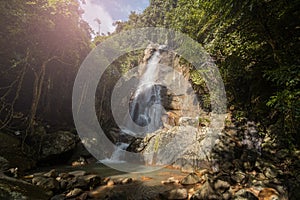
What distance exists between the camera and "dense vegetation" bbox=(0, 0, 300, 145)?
3885 millimetres

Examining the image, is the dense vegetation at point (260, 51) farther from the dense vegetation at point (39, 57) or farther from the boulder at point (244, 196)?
the dense vegetation at point (39, 57)

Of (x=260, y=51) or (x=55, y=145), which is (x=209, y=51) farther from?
(x=55, y=145)

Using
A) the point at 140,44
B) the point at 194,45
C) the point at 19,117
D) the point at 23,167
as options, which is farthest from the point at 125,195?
the point at 140,44

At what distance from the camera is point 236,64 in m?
6.25

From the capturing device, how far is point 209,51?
7.14 metres

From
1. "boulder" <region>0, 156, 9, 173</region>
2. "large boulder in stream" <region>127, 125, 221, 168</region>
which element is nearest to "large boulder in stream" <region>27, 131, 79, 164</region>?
"boulder" <region>0, 156, 9, 173</region>

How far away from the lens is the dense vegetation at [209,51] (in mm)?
3885

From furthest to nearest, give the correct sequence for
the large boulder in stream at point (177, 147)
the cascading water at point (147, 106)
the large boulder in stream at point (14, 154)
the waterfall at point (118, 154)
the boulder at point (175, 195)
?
1. the cascading water at point (147, 106)
2. the waterfall at point (118, 154)
3. the large boulder in stream at point (177, 147)
4. the large boulder in stream at point (14, 154)
5. the boulder at point (175, 195)

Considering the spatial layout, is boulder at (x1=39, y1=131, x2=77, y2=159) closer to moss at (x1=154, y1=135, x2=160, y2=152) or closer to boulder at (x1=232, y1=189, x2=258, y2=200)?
moss at (x1=154, y1=135, x2=160, y2=152)

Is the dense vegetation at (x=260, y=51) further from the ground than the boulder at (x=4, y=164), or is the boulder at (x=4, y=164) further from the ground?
the dense vegetation at (x=260, y=51)

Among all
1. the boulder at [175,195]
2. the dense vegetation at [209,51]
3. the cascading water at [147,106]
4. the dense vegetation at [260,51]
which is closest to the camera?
the dense vegetation at [260,51]

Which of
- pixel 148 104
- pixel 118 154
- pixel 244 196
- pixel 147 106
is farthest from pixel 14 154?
pixel 148 104

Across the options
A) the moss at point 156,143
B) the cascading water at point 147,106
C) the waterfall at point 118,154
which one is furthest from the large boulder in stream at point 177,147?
the cascading water at point 147,106

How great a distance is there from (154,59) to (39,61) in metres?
11.7
